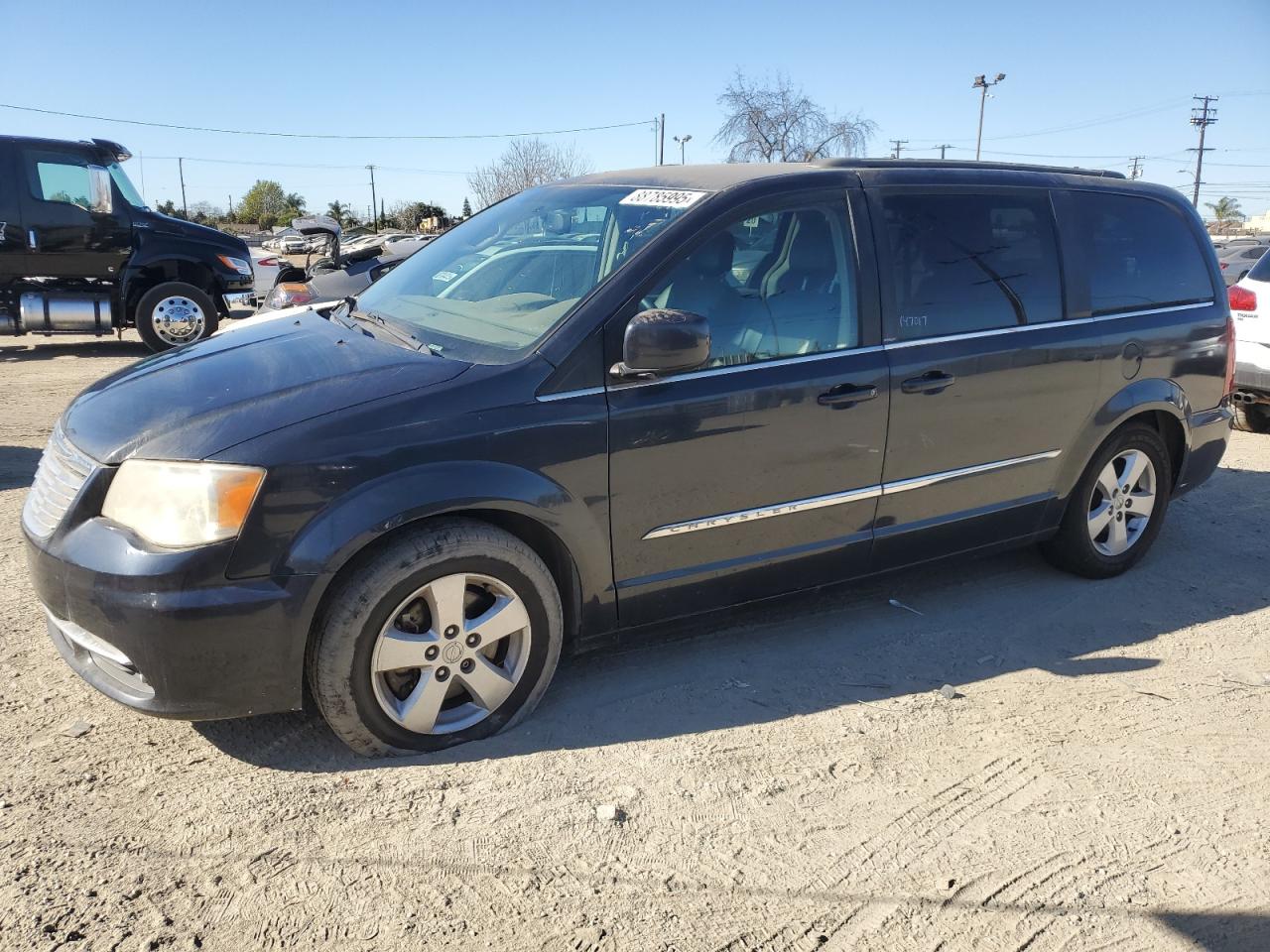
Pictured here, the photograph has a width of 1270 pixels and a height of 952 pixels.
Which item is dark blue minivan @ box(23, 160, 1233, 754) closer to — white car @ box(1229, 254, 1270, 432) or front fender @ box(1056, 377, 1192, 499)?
front fender @ box(1056, 377, 1192, 499)

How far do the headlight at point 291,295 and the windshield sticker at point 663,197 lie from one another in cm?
625

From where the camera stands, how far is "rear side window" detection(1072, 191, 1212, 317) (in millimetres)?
4422

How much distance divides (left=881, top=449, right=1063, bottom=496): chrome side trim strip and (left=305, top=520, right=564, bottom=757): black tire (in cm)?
149

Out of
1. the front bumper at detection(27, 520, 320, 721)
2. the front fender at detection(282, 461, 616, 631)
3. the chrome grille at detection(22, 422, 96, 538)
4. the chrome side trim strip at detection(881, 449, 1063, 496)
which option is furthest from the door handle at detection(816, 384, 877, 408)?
the chrome grille at detection(22, 422, 96, 538)

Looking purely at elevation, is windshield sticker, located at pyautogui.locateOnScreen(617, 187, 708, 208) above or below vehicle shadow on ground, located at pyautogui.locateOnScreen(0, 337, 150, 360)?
above

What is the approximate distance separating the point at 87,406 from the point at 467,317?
4.26 feet

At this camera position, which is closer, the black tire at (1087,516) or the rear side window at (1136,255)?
the rear side window at (1136,255)

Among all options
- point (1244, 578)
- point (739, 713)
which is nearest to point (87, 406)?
point (739, 713)

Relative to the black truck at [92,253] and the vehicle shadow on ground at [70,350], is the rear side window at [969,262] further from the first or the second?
the vehicle shadow on ground at [70,350]

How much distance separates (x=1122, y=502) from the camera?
470cm

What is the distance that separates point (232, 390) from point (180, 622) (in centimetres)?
76

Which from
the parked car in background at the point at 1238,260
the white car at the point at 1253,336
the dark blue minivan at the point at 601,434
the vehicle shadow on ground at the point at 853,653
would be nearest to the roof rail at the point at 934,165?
the dark blue minivan at the point at 601,434

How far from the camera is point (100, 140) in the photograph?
448 inches

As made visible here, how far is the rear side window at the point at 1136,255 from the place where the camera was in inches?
174
